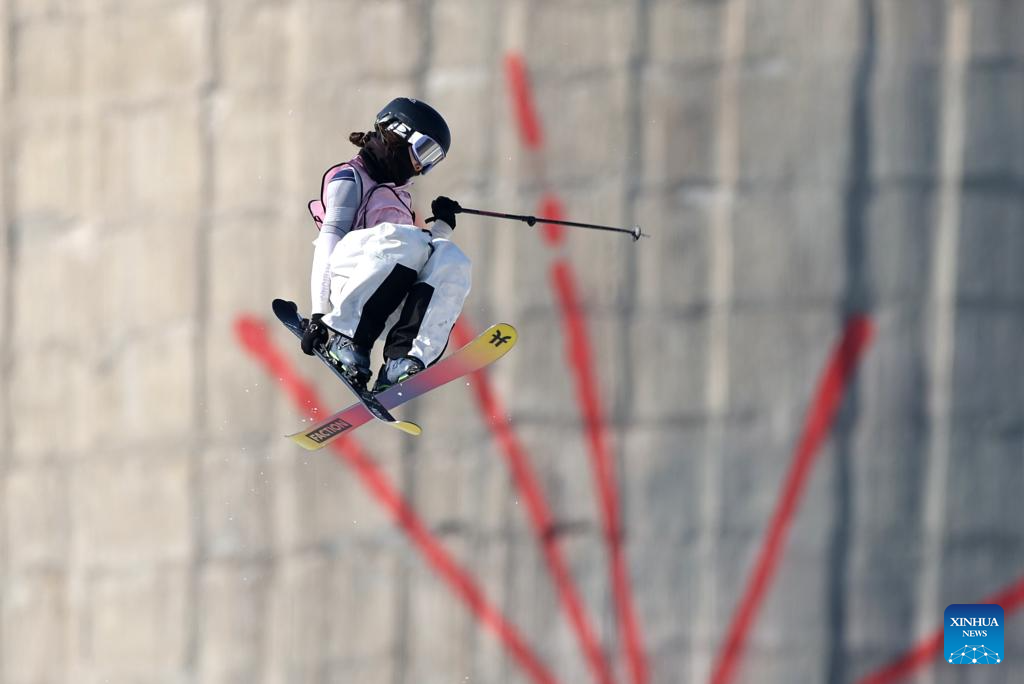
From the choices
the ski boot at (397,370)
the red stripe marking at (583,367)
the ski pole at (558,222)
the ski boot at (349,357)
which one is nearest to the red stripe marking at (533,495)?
the red stripe marking at (583,367)

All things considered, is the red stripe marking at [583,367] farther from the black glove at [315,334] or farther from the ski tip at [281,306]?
the black glove at [315,334]

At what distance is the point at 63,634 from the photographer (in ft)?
23.7

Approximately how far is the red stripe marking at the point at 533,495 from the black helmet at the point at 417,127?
1.45m

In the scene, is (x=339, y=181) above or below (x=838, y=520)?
above

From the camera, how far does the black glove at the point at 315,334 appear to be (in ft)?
18.0

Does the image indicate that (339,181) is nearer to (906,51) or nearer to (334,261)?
(334,261)

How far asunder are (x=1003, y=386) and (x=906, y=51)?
64.1 inches

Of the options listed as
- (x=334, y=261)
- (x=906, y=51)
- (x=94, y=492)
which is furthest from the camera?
(x=94, y=492)

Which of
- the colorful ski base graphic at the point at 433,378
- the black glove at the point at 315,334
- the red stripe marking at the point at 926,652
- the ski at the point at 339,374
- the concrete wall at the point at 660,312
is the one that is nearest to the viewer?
the black glove at the point at 315,334

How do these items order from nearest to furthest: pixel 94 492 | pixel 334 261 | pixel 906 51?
pixel 334 261 → pixel 906 51 → pixel 94 492

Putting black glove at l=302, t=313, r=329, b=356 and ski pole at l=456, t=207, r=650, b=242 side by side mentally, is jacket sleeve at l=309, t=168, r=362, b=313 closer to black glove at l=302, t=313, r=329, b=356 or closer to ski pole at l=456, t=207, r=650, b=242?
black glove at l=302, t=313, r=329, b=356

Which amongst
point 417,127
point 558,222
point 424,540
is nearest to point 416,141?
point 417,127

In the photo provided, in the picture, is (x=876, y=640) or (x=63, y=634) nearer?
(x=876, y=640)

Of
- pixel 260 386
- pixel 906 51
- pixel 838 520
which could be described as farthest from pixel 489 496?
pixel 906 51
